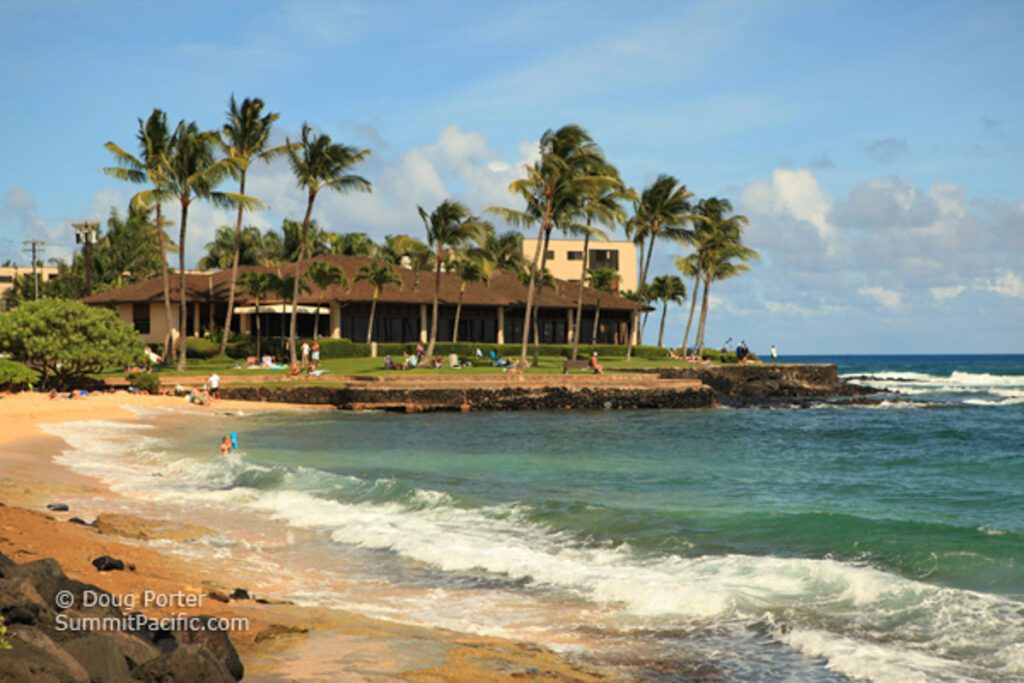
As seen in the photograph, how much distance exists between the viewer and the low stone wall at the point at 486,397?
143 ft

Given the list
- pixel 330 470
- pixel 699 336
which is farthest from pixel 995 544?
pixel 699 336

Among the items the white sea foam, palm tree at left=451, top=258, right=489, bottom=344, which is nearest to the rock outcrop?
the white sea foam

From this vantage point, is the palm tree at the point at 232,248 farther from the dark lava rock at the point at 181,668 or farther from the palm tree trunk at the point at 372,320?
the dark lava rock at the point at 181,668

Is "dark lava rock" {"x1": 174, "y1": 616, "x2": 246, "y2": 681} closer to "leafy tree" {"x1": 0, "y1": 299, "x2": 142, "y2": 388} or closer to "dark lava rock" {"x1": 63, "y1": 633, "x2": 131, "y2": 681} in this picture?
"dark lava rock" {"x1": 63, "y1": 633, "x2": 131, "y2": 681}

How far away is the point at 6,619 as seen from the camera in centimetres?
670

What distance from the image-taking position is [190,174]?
4594cm

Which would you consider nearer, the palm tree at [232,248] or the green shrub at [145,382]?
the green shrub at [145,382]

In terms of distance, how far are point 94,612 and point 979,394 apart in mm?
71736

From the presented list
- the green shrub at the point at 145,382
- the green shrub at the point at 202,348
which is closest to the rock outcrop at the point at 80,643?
the green shrub at the point at 145,382

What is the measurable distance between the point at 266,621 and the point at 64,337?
1267 inches

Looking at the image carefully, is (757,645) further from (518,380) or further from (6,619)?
(518,380)

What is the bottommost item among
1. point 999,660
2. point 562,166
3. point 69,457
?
point 69,457

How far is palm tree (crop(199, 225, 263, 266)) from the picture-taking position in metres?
71.2

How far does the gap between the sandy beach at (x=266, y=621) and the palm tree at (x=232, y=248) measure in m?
57.3
